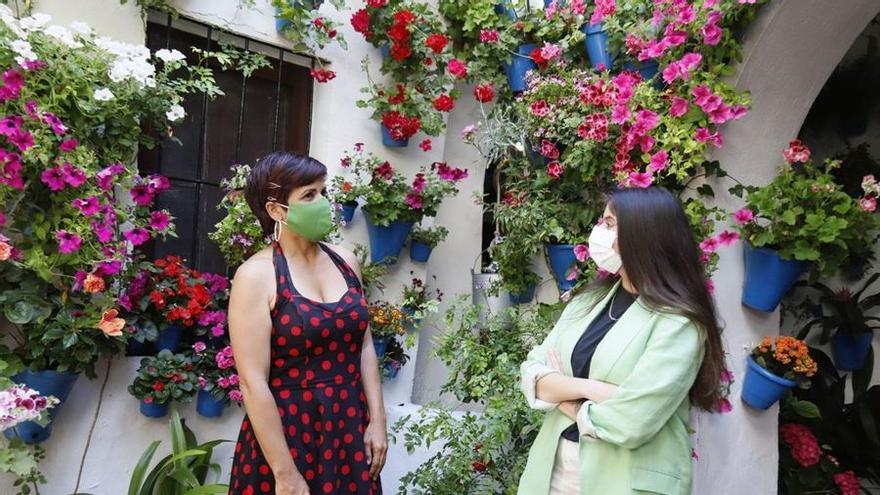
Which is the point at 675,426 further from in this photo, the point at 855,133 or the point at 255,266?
the point at 855,133

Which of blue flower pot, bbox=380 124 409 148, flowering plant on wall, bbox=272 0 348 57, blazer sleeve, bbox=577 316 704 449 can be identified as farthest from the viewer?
blue flower pot, bbox=380 124 409 148

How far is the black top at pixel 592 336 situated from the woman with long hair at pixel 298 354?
2.12 ft

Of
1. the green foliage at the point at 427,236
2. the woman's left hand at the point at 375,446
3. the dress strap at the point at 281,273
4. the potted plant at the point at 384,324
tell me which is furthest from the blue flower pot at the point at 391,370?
the dress strap at the point at 281,273

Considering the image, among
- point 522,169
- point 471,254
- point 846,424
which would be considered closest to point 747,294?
point 522,169

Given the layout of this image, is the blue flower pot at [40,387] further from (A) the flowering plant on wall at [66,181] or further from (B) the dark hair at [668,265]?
(B) the dark hair at [668,265]

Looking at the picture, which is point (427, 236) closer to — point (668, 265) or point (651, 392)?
point (668, 265)

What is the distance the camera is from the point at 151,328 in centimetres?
218

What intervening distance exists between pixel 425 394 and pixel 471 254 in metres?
0.81

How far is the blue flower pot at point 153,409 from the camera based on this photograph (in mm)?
2256

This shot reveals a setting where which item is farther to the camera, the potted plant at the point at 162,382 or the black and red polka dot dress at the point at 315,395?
the potted plant at the point at 162,382

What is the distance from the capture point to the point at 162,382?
222 cm

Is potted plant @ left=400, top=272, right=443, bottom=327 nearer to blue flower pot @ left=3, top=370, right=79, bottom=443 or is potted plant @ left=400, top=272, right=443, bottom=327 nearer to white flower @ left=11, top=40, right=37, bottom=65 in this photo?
blue flower pot @ left=3, top=370, right=79, bottom=443

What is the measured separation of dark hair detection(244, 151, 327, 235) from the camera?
1.78m

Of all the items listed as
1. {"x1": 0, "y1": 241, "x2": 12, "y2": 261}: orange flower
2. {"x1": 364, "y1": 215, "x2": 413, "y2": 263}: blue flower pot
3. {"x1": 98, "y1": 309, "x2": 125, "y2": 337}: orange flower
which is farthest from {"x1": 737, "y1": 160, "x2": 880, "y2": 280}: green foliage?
{"x1": 0, "y1": 241, "x2": 12, "y2": 261}: orange flower
